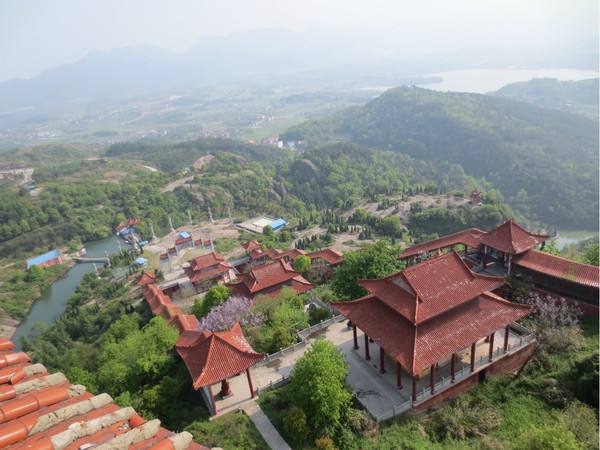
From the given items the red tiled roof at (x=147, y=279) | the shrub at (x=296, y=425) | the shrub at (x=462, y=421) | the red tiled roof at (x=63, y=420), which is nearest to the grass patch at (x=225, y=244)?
the red tiled roof at (x=147, y=279)

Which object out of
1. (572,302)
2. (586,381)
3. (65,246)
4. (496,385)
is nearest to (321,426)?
(496,385)

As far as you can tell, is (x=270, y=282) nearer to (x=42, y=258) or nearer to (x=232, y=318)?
(x=232, y=318)

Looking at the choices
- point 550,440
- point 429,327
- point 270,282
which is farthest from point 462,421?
point 270,282

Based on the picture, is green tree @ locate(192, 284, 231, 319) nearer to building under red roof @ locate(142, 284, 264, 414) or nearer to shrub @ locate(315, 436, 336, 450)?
building under red roof @ locate(142, 284, 264, 414)

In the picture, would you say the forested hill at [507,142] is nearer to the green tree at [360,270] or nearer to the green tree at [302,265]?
the green tree at [302,265]

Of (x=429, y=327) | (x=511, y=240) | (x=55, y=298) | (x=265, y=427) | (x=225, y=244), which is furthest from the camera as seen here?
(x=225, y=244)
